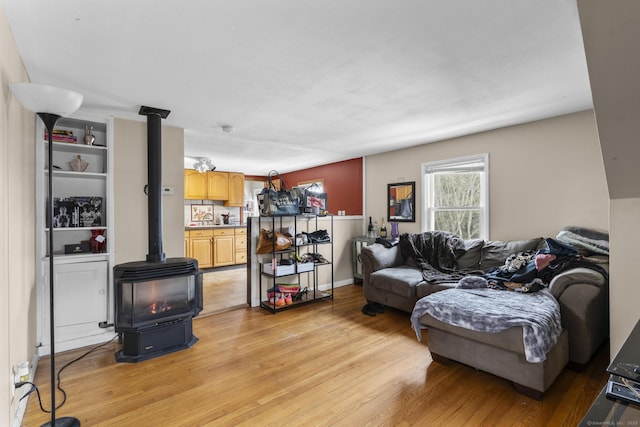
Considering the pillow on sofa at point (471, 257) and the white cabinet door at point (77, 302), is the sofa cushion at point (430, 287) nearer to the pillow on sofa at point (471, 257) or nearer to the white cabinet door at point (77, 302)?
the pillow on sofa at point (471, 257)

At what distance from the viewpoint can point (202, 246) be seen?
6078 mm

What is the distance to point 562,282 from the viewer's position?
7.87 feet

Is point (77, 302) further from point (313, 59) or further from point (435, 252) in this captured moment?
point (435, 252)

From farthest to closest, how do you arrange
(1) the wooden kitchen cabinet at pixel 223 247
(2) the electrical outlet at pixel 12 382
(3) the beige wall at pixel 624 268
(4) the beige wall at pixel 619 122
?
(1) the wooden kitchen cabinet at pixel 223 247 < (3) the beige wall at pixel 624 268 < (2) the electrical outlet at pixel 12 382 < (4) the beige wall at pixel 619 122

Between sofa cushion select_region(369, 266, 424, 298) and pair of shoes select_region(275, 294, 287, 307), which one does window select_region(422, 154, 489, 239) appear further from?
pair of shoes select_region(275, 294, 287, 307)

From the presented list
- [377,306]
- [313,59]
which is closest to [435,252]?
[377,306]

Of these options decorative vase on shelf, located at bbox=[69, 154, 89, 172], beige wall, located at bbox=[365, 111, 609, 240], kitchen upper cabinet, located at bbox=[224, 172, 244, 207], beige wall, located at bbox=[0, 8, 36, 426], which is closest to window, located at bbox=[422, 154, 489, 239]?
beige wall, located at bbox=[365, 111, 609, 240]

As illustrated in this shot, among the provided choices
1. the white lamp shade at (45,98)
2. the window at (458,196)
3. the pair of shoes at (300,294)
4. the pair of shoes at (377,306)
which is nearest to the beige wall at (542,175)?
the window at (458,196)

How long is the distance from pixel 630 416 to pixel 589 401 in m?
1.77

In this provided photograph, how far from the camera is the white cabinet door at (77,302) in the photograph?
9.09 ft

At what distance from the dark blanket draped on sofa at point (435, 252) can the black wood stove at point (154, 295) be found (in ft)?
8.16

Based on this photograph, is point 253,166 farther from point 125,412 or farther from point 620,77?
point 620,77

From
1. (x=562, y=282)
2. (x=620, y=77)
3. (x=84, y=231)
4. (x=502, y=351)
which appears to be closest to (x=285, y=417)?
(x=502, y=351)

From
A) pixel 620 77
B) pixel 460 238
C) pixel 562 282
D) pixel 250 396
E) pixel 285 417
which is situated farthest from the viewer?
pixel 460 238
